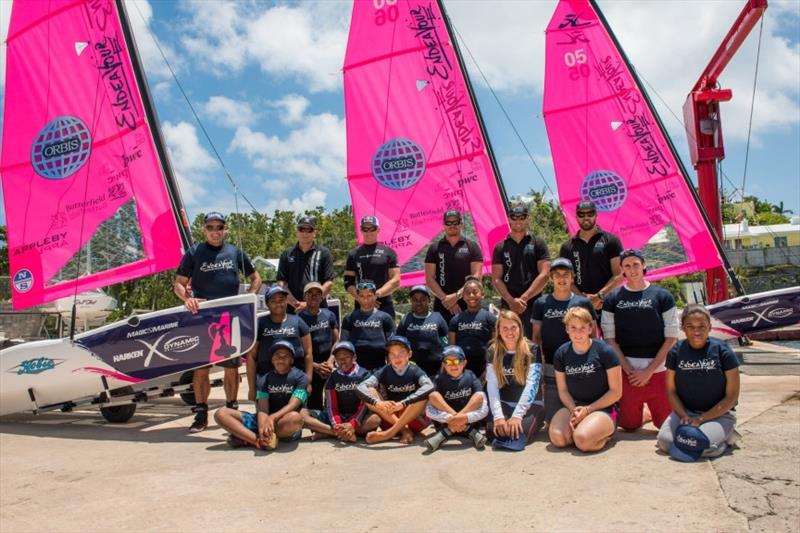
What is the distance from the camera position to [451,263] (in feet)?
22.9

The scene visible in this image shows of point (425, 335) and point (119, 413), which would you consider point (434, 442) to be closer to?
point (425, 335)

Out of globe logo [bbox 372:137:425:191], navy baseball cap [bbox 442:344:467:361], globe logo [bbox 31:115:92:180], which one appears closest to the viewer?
navy baseball cap [bbox 442:344:467:361]

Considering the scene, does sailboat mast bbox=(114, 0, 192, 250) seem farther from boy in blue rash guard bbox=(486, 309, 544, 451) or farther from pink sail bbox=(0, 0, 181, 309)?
boy in blue rash guard bbox=(486, 309, 544, 451)

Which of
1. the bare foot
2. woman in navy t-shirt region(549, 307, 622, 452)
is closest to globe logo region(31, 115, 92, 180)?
the bare foot

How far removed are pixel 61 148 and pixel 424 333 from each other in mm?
5433

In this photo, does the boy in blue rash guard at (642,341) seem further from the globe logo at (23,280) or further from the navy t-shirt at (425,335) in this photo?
the globe logo at (23,280)

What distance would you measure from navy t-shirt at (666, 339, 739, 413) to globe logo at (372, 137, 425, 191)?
5.49 m

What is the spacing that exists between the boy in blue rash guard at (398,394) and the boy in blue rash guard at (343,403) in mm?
133

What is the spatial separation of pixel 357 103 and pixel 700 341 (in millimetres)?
6696

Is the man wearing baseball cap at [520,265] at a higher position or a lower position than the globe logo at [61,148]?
lower

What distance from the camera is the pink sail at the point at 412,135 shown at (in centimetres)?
970

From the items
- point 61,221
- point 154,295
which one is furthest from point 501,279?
point 154,295

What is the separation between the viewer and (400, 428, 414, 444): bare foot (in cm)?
566

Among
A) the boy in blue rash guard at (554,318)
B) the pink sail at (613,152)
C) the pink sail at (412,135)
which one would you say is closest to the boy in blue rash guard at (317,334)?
the boy in blue rash guard at (554,318)
